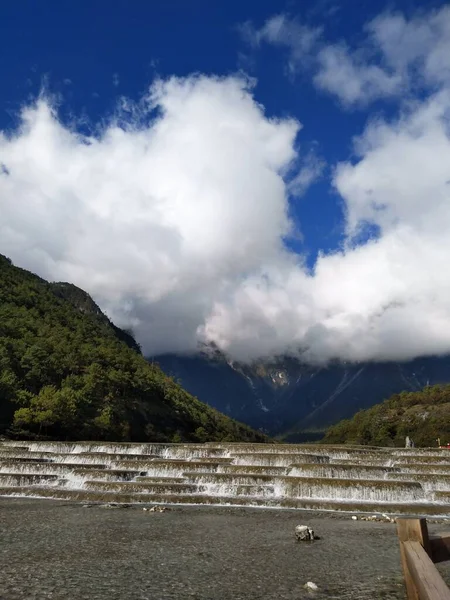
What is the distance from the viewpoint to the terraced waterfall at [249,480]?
88.8 feet

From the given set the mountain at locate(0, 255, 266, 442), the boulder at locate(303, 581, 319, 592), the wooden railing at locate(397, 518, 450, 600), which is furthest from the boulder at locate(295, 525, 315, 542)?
the mountain at locate(0, 255, 266, 442)

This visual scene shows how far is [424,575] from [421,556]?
55 centimetres

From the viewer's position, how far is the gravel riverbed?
35.3 ft

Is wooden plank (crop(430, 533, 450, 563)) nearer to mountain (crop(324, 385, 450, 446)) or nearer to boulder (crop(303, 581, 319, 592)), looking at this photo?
boulder (crop(303, 581, 319, 592))

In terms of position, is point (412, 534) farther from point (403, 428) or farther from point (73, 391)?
point (403, 428)

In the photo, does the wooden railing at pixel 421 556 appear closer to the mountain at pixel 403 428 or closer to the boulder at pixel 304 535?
the boulder at pixel 304 535

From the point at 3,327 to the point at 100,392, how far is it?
26926 mm

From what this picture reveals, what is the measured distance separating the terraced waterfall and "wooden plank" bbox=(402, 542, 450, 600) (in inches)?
761

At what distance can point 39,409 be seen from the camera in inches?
3187

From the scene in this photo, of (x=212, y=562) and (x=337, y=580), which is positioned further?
(x=212, y=562)

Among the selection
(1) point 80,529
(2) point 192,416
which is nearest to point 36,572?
(1) point 80,529

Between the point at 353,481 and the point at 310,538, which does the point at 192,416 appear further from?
the point at 310,538

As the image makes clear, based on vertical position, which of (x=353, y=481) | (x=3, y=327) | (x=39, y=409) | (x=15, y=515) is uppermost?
(x=3, y=327)

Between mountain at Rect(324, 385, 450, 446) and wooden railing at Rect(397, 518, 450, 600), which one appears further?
mountain at Rect(324, 385, 450, 446)
